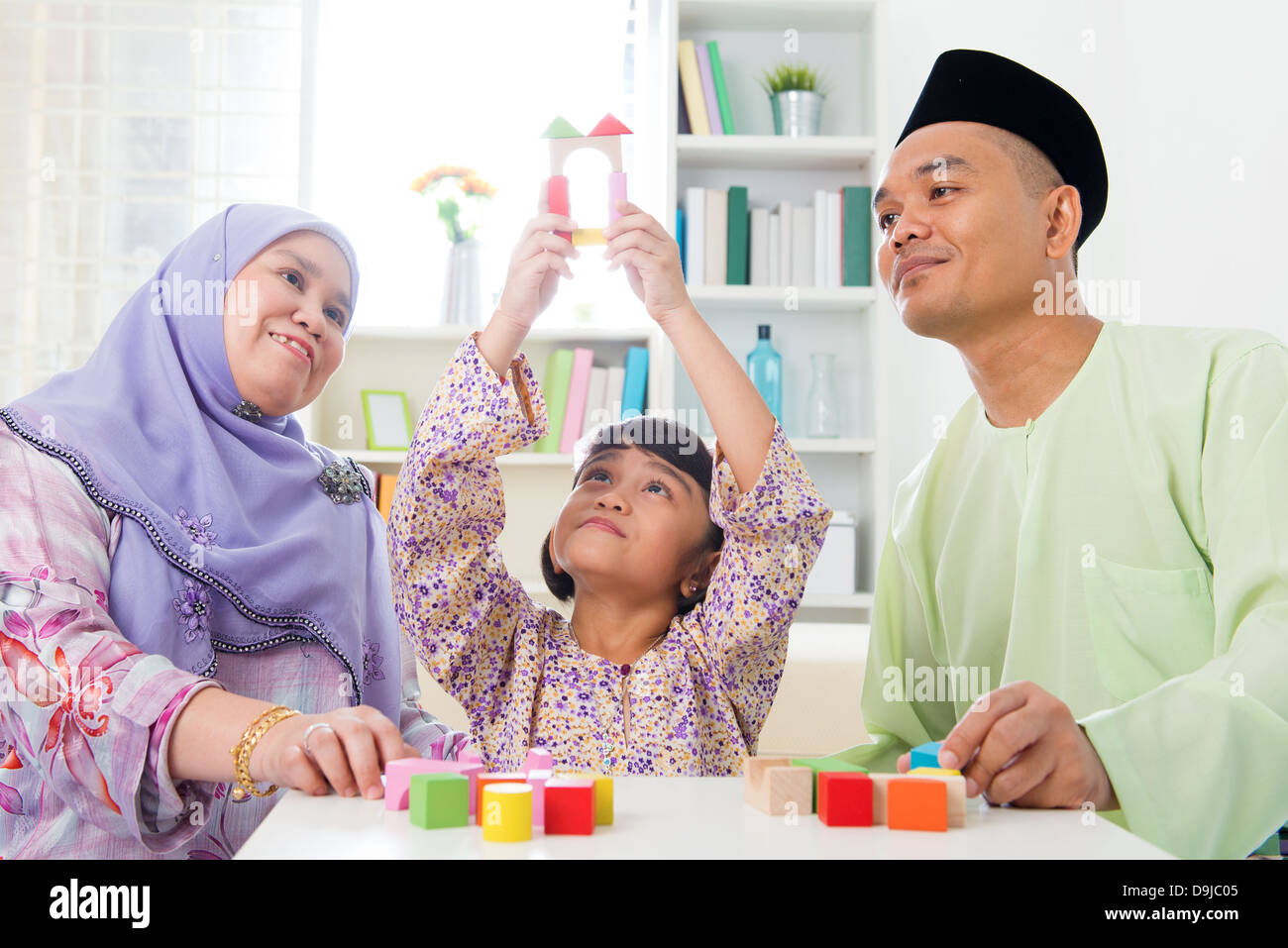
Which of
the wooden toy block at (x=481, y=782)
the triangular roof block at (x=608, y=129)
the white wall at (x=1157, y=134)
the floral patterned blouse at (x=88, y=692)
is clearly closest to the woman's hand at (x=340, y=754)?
the wooden toy block at (x=481, y=782)

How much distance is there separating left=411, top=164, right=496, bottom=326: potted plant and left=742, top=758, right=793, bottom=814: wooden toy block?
2.69 metres

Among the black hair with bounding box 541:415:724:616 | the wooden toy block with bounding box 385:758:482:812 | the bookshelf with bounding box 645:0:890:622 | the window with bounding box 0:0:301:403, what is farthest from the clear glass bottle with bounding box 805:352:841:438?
the wooden toy block with bounding box 385:758:482:812

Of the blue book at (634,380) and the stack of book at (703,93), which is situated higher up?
the stack of book at (703,93)

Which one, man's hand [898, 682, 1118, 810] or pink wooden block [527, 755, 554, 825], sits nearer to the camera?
pink wooden block [527, 755, 554, 825]

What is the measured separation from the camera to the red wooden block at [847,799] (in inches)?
27.6

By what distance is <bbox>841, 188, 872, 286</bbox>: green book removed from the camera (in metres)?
3.30

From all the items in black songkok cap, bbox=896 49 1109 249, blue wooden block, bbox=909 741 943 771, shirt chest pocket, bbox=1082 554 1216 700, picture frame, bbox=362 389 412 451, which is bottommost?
blue wooden block, bbox=909 741 943 771

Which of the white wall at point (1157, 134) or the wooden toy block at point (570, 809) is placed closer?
the wooden toy block at point (570, 809)

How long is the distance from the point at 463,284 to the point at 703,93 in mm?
954

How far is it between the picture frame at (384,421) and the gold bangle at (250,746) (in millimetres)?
2406

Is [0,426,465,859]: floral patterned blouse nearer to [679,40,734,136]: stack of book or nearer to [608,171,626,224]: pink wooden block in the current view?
[608,171,626,224]: pink wooden block

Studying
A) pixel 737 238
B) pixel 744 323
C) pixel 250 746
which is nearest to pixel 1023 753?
pixel 250 746

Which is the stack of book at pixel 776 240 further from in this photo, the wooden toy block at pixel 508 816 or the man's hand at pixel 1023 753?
the wooden toy block at pixel 508 816

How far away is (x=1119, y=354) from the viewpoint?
55.4 inches
